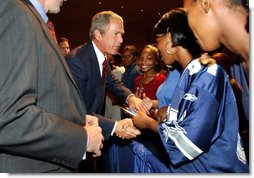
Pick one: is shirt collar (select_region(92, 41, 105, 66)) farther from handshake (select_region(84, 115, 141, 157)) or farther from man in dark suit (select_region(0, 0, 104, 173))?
man in dark suit (select_region(0, 0, 104, 173))

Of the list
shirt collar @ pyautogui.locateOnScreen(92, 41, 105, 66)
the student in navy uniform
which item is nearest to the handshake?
the student in navy uniform

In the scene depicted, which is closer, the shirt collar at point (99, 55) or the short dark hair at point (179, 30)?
the short dark hair at point (179, 30)

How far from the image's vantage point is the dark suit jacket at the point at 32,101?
969 mm

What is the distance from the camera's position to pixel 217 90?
1.29 meters

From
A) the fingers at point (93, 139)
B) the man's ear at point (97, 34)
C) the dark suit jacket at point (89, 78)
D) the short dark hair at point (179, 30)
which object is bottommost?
the dark suit jacket at point (89, 78)

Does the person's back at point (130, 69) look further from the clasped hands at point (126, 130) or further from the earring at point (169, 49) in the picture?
the earring at point (169, 49)

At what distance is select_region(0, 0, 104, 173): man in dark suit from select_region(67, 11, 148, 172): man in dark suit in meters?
1.04

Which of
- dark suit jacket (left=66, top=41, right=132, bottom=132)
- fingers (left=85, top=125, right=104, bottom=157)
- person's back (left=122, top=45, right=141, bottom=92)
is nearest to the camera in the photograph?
fingers (left=85, top=125, right=104, bottom=157)

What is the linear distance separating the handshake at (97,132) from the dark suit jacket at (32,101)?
0.07m

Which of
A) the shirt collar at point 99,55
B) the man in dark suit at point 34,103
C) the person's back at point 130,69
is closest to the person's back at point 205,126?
the man in dark suit at point 34,103

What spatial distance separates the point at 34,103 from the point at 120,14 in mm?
9968

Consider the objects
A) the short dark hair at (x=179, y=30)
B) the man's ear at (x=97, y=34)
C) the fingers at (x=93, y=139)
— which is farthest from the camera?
the man's ear at (x=97, y=34)

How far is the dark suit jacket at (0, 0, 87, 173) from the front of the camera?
97 centimetres

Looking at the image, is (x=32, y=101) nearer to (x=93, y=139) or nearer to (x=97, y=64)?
(x=93, y=139)
